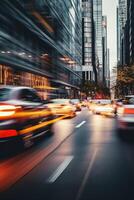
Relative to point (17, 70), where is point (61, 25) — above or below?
above

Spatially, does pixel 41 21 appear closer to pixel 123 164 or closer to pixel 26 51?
pixel 26 51

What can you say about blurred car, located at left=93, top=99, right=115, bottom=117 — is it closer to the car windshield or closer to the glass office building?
the glass office building

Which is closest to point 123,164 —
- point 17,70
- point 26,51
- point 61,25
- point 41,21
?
point 17,70

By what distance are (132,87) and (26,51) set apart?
43.7 meters

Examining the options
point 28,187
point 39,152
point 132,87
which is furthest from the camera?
point 132,87

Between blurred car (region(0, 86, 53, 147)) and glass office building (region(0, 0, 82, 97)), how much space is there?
20961 mm

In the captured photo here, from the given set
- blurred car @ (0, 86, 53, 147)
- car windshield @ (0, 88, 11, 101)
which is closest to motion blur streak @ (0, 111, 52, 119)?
blurred car @ (0, 86, 53, 147)

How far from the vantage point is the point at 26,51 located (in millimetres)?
49438

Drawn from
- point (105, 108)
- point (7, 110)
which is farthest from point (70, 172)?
point (105, 108)

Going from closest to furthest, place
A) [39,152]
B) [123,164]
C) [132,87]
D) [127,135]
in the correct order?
[123,164] < [39,152] < [127,135] < [132,87]

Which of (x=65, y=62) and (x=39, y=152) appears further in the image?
(x=65, y=62)

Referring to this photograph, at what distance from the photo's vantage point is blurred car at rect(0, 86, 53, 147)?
379 inches

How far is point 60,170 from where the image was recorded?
26.1ft

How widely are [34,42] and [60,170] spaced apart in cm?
5114
